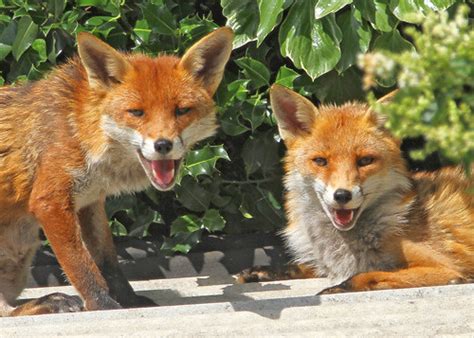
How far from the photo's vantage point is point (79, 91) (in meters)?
3.96

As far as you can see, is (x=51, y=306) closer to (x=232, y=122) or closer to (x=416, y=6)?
(x=232, y=122)

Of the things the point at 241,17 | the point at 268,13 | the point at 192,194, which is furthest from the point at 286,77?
the point at 192,194

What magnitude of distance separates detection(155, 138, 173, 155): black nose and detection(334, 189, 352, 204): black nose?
2.90 feet

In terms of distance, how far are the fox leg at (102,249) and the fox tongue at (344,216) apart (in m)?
0.98

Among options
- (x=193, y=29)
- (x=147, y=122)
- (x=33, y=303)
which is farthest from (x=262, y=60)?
(x=33, y=303)

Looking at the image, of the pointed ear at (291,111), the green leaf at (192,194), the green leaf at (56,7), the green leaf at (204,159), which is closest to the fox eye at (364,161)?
the pointed ear at (291,111)

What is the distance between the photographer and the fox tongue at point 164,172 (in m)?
3.62

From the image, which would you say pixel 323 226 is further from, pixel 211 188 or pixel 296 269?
pixel 211 188

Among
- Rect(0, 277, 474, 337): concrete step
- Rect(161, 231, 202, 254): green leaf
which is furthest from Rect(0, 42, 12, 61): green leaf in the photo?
Rect(0, 277, 474, 337): concrete step

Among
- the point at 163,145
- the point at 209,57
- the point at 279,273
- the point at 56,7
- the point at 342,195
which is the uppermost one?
the point at 56,7

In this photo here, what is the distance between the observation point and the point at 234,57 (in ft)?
16.5

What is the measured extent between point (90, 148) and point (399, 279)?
1.51m

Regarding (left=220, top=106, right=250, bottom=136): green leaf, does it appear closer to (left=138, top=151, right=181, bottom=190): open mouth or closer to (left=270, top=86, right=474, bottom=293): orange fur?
(left=270, top=86, right=474, bottom=293): orange fur

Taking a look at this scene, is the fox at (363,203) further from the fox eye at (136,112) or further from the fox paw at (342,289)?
the fox eye at (136,112)
